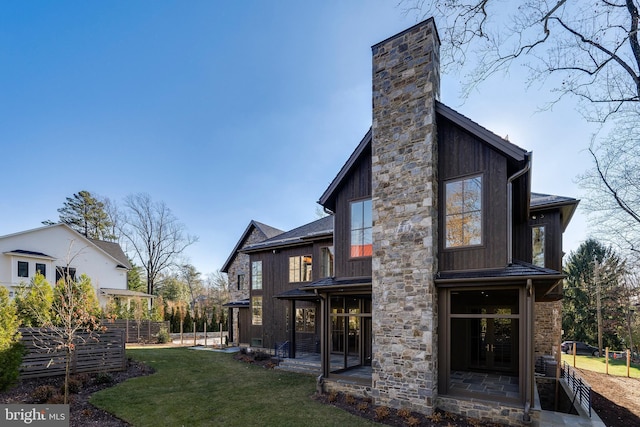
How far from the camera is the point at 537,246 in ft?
37.0

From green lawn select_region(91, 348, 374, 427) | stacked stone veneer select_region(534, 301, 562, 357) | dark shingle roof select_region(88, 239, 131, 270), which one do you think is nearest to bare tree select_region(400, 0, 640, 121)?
stacked stone veneer select_region(534, 301, 562, 357)

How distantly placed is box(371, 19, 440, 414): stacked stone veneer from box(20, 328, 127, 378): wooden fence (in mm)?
7957

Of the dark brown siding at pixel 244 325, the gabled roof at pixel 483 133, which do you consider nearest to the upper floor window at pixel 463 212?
the gabled roof at pixel 483 133

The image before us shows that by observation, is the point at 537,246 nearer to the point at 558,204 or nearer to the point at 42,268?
the point at 558,204

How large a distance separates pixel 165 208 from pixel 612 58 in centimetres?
3440

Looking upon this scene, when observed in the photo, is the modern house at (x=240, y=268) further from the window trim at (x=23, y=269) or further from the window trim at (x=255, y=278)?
the window trim at (x=23, y=269)

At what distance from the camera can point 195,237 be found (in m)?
35.3

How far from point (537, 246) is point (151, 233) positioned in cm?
3304

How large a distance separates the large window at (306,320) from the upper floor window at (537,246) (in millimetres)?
8860

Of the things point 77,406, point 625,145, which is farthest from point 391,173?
point 77,406

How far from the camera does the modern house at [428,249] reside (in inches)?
279

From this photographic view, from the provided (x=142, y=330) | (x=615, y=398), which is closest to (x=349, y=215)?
(x=615, y=398)

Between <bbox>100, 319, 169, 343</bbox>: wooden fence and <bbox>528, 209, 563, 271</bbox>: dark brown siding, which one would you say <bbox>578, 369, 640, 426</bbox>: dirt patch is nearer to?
<bbox>528, 209, 563, 271</bbox>: dark brown siding

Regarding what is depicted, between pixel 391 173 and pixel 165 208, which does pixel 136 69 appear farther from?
pixel 165 208
